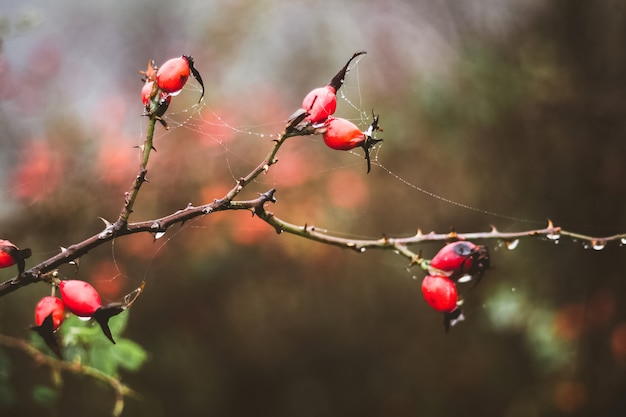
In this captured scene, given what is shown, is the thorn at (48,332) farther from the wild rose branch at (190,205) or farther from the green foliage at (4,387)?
the green foliage at (4,387)

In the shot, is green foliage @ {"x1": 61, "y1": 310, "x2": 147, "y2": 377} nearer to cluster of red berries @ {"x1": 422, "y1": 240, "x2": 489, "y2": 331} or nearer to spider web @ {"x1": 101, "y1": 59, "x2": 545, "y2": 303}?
cluster of red berries @ {"x1": 422, "y1": 240, "x2": 489, "y2": 331}

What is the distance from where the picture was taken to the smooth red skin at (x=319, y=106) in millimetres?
810

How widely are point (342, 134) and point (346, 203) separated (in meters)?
2.41

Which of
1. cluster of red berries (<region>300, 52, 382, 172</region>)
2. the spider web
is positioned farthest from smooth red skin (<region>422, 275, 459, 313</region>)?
the spider web

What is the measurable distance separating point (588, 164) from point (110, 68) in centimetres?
222

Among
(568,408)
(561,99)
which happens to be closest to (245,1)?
(561,99)

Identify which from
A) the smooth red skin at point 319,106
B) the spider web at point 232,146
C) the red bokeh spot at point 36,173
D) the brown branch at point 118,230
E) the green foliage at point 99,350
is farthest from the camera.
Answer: the spider web at point 232,146

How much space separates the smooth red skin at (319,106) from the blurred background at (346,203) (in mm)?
959

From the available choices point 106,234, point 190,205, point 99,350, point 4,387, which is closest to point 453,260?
point 190,205

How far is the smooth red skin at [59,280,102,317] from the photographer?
75cm

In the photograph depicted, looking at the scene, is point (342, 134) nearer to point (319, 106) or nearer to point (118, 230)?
point (319, 106)

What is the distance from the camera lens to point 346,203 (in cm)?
323

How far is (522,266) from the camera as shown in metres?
2.36

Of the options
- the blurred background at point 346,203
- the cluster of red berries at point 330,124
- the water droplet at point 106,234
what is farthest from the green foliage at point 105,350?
the blurred background at point 346,203
